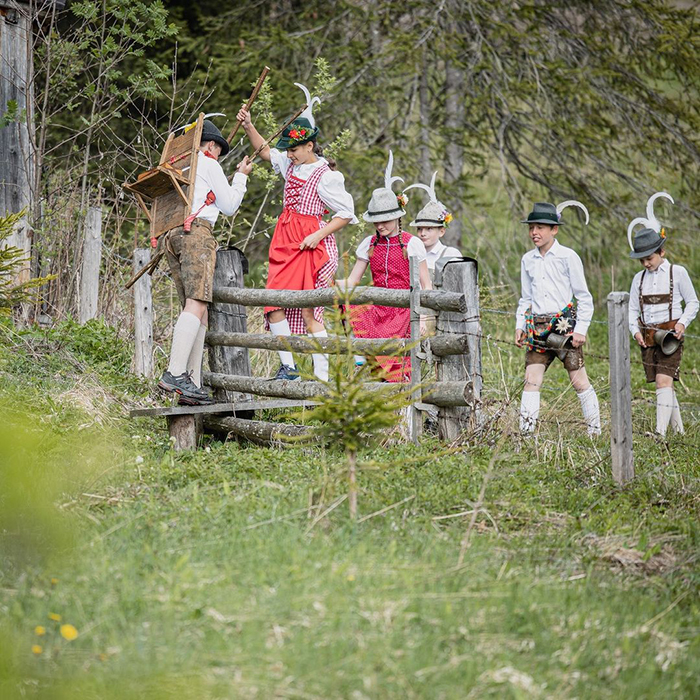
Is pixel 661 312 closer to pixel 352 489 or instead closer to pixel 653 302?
pixel 653 302

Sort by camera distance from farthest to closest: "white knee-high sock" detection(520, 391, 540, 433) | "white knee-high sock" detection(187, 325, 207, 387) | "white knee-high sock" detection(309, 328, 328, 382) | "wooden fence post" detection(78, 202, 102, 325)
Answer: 1. "wooden fence post" detection(78, 202, 102, 325)
2. "white knee-high sock" detection(309, 328, 328, 382)
3. "white knee-high sock" detection(187, 325, 207, 387)
4. "white knee-high sock" detection(520, 391, 540, 433)

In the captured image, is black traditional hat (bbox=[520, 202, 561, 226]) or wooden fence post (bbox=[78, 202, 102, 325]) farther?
wooden fence post (bbox=[78, 202, 102, 325])

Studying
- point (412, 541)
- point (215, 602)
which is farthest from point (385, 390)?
point (215, 602)

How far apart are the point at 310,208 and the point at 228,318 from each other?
991 millimetres

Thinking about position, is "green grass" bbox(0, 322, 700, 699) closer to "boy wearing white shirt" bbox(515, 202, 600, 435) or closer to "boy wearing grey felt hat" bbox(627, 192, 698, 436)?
Result: "boy wearing white shirt" bbox(515, 202, 600, 435)

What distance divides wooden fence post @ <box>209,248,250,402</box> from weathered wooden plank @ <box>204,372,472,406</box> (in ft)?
0.34

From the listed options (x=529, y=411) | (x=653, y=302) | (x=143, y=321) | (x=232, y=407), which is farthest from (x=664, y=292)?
(x=143, y=321)

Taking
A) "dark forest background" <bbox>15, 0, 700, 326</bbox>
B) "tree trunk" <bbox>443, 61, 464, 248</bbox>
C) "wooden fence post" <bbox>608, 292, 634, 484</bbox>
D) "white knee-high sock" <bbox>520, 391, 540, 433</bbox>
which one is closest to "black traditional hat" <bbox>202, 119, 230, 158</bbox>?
"white knee-high sock" <bbox>520, 391, 540, 433</bbox>

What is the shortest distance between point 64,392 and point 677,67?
937 cm

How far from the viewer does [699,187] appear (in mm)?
13000

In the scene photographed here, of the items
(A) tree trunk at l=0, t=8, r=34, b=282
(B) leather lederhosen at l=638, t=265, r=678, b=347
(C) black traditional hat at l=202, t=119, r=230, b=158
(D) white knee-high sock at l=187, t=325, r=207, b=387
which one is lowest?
(D) white knee-high sock at l=187, t=325, r=207, b=387

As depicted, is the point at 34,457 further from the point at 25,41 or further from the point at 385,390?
the point at 25,41

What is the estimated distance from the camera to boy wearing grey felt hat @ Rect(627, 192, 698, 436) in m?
7.51

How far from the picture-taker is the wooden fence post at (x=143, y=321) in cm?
799
